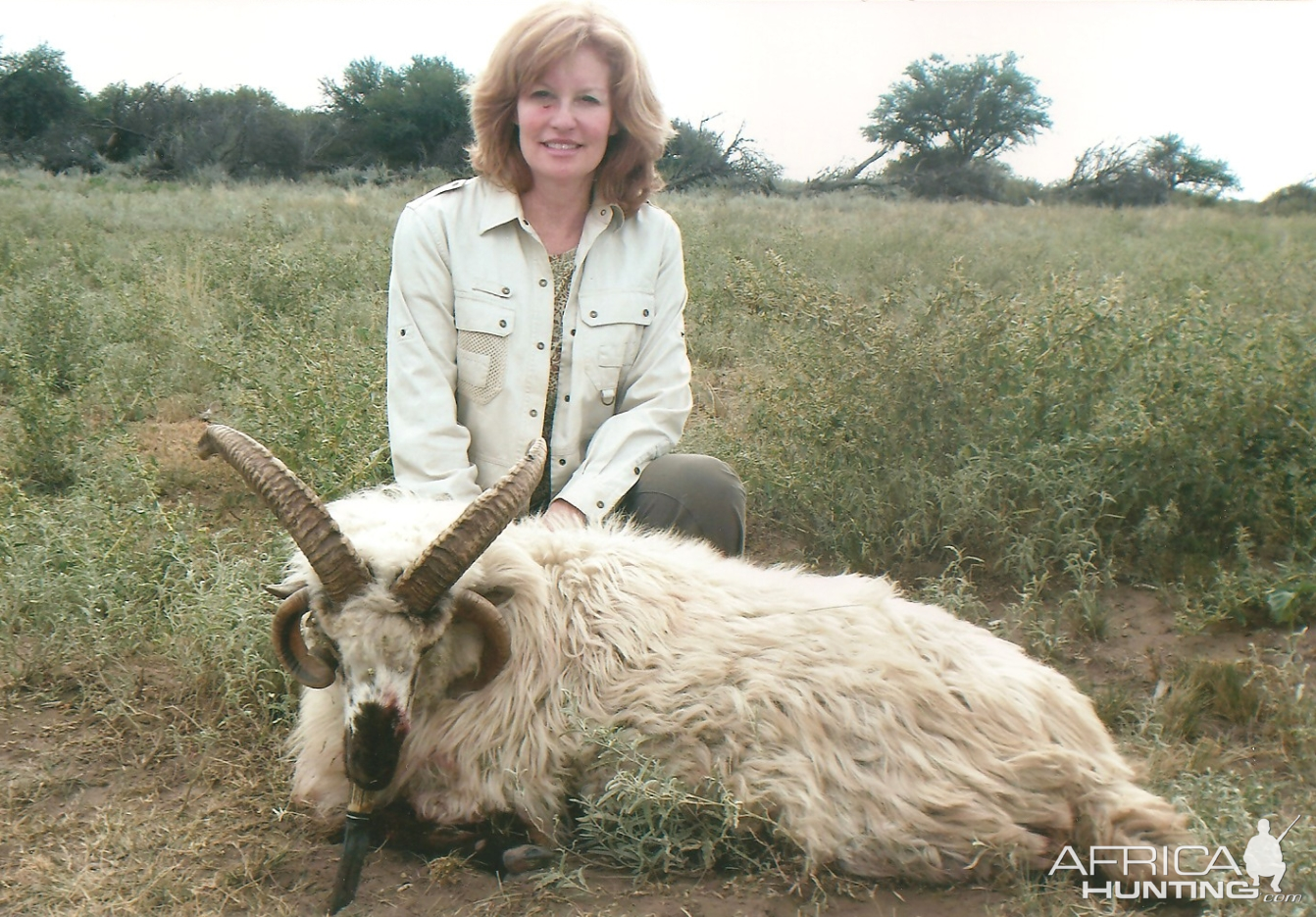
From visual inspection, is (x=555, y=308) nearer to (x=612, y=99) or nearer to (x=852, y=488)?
(x=612, y=99)

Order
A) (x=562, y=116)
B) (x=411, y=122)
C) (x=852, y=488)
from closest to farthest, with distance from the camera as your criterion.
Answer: (x=562, y=116) < (x=852, y=488) < (x=411, y=122)

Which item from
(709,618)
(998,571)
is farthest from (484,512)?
(998,571)

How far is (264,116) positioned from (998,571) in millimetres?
22963

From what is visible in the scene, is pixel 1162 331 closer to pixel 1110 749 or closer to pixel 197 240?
pixel 1110 749

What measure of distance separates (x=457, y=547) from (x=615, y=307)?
1.59 meters

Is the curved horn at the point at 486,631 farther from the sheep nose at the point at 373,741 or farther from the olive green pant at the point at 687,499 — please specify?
the olive green pant at the point at 687,499

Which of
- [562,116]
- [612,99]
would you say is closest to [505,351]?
[562,116]

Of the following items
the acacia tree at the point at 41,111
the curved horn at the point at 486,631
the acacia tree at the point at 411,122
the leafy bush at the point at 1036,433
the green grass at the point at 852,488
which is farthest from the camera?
the acacia tree at the point at 411,122

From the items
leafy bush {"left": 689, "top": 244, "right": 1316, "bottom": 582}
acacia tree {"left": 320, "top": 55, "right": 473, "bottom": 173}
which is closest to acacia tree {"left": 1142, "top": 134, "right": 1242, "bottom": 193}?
acacia tree {"left": 320, "top": 55, "right": 473, "bottom": 173}

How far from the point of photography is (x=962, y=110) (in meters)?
27.4

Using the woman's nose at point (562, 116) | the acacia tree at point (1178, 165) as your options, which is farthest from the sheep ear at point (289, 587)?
the acacia tree at point (1178, 165)

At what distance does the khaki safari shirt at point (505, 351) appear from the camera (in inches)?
154

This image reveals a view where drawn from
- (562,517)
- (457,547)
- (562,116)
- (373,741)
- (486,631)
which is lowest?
(373,741)

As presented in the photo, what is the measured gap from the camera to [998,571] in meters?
4.84
